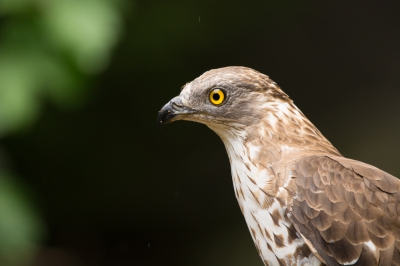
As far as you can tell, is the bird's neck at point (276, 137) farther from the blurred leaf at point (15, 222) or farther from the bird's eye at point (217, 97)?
the blurred leaf at point (15, 222)

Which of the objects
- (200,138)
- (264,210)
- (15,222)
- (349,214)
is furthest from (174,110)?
(200,138)

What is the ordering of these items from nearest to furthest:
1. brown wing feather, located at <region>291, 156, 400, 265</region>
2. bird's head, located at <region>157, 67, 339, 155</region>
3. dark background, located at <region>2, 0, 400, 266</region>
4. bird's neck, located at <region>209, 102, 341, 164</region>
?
1. brown wing feather, located at <region>291, 156, 400, 265</region>
2. bird's neck, located at <region>209, 102, 341, 164</region>
3. bird's head, located at <region>157, 67, 339, 155</region>
4. dark background, located at <region>2, 0, 400, 266</region>

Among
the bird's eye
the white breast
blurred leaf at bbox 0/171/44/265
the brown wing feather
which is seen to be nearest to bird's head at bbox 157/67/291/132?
the bird's eye

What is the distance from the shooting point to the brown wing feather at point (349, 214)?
9.62 feet

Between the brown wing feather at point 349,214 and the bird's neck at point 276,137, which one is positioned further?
the bird's neck at point 276,137

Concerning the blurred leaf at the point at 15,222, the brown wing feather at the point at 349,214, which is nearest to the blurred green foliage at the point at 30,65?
the blurred leaf at the point at 15,222

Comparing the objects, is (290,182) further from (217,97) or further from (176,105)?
(176,105)

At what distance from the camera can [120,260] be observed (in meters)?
7.70

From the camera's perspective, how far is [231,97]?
3.51 metres

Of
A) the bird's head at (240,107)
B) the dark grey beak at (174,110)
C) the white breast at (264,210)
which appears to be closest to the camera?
the white breast at (264,210)

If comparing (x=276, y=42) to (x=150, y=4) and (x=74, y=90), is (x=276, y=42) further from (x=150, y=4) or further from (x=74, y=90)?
(x=74, y=90)

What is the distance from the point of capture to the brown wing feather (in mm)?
2934

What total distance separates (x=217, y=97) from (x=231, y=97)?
9 centimetres

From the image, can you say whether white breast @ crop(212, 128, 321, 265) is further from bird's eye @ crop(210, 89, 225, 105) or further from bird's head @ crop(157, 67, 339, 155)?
bird's eye @ crop(210, 89, 225, 105)
